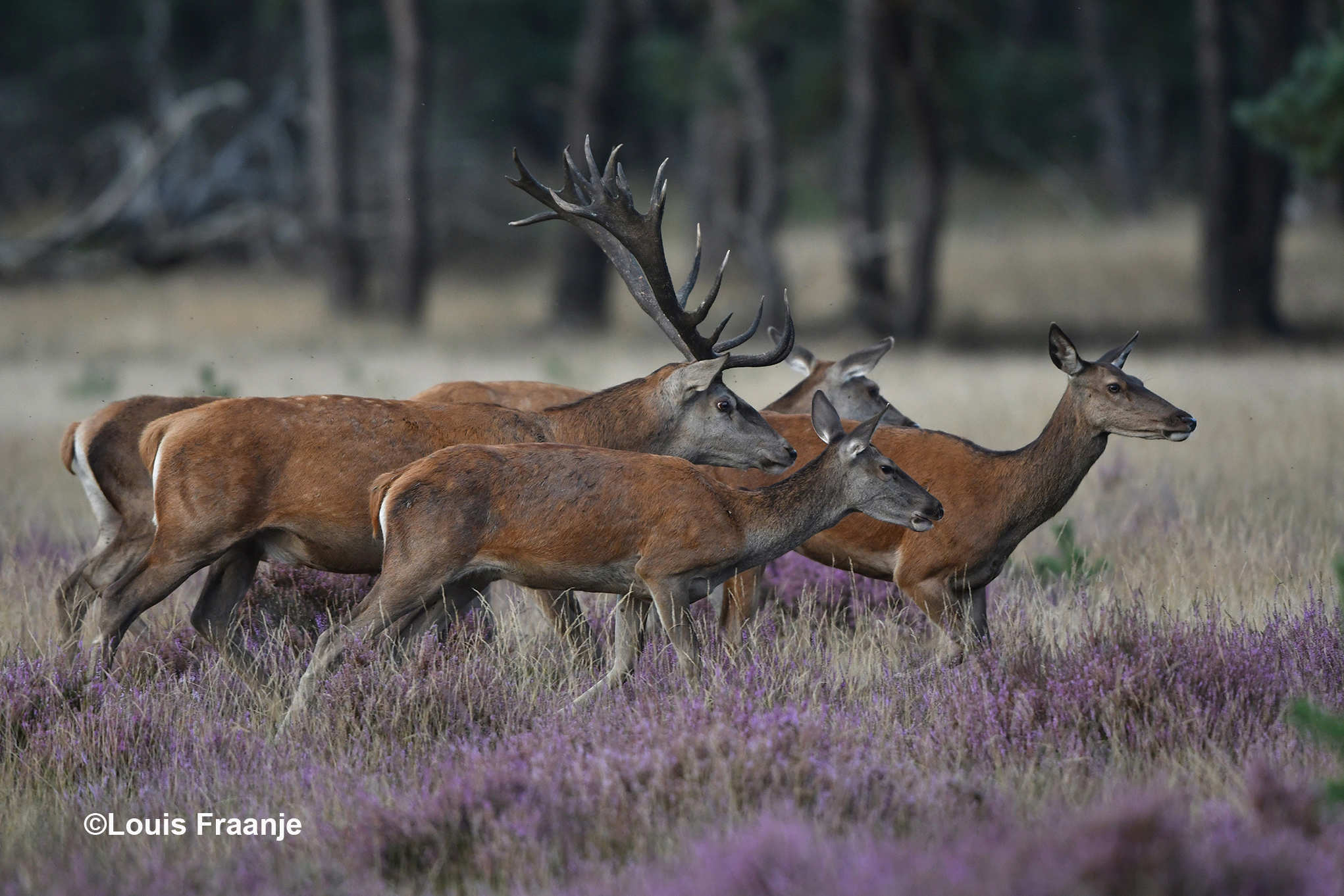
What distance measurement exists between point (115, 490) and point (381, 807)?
3.19 metres

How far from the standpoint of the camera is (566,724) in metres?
4.79

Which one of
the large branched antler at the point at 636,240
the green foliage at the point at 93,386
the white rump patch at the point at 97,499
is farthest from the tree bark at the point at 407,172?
the white rump patch at the point at 97,499

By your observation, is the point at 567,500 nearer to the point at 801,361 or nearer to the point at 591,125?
the point at 801,361

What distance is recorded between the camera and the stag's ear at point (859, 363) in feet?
25.8

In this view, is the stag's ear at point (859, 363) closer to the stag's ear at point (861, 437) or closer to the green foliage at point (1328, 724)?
the stag's ear at point (861, 437)

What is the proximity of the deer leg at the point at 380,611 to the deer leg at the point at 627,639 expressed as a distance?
2.26 ft

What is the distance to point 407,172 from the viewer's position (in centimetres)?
2198

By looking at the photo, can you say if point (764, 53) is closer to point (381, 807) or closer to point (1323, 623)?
point (1323, 623)

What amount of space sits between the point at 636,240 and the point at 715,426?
3.98 ft

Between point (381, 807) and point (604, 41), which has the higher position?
point (604, 41)

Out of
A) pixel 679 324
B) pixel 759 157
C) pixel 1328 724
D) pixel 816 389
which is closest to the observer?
pixel 1328 724

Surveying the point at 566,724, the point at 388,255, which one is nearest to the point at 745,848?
the point at 566,724

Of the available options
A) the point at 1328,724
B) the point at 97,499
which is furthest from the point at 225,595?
the point at 1328,724

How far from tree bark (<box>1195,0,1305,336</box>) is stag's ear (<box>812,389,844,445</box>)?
1459 cm
